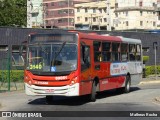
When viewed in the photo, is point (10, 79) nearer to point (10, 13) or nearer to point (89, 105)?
point (89, 105)

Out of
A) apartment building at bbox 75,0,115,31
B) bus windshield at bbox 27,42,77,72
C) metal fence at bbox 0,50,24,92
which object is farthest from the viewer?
apartment building at bbox 75,0,115,31

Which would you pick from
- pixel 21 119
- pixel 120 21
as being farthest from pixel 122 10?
pixel 21 119

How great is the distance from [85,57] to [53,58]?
147 centimetres

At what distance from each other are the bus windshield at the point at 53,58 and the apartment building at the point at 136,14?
10648 cm

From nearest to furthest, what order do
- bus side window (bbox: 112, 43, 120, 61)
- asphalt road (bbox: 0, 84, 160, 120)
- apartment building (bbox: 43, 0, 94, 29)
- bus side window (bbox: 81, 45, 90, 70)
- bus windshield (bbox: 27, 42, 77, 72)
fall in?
1. asphalt road (bbox: 0, 84, 160, 120)
2. bus windshield (bbox: 27, 42, 77, 72)
3. bus side window (bbox: 81, 45, 90, 70)
4. bus side window (bbox: 112, 43, 120, 61)
5. apartment building (bbox: 43, 0, 94, 29)

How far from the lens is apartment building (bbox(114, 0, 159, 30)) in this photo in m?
127

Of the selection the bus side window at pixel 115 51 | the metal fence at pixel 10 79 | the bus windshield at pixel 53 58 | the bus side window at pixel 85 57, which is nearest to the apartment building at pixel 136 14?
the metal fence at pixel 10 79

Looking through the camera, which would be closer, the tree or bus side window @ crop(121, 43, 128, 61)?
bus side window @ crop(121, 43, 128, 61)

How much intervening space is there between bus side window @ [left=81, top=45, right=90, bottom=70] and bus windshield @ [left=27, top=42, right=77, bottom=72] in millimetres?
434

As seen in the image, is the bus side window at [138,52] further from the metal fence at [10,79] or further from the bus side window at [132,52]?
the metal fence at [10,79]

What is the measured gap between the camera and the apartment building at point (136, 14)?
12662cm

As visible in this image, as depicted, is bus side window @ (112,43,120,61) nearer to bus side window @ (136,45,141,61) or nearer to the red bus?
the red bus

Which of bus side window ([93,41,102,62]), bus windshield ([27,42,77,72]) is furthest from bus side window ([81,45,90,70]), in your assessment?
bus side window ([93,41,102,62])

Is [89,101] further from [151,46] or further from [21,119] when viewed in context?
[151,46]
